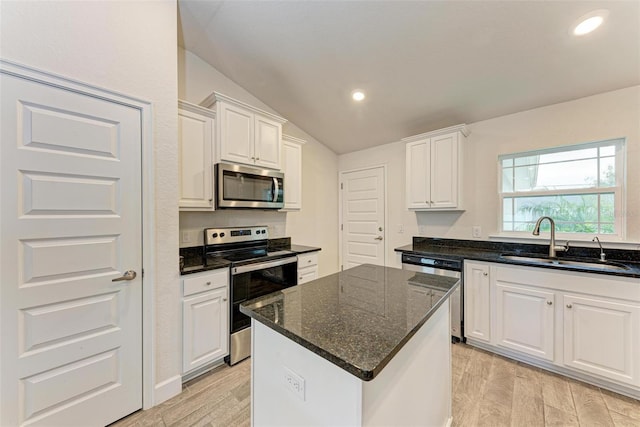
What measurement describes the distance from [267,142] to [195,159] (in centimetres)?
80

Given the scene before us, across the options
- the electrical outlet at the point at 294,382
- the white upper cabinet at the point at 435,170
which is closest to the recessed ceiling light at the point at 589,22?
the white upper cabinet at the point at 435,170

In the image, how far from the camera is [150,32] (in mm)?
1780

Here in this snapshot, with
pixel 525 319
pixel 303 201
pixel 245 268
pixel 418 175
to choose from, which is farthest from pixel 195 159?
pixel 525 319

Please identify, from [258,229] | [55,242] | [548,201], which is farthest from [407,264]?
[55,242]

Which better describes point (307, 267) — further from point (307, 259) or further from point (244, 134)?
point (244, 134)

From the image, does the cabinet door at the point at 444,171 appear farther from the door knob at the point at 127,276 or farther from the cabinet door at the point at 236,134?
the door knob at the point at 127,276

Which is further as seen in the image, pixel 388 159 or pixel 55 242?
pixel 388 159

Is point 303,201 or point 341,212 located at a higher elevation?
point 303,201

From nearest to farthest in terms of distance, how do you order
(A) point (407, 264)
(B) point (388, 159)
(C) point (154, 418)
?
(C) point (154, 418) < (A) point (407, 264) < (B) point (388, 159)

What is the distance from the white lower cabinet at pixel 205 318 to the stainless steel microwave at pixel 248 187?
2.33 feet

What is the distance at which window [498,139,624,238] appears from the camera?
7.54 feet

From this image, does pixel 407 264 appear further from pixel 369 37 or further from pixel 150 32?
pixel 150 32

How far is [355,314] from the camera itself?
1048 millimetres

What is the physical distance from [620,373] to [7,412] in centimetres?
389
